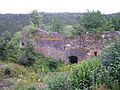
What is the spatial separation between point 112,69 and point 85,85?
2.96ft

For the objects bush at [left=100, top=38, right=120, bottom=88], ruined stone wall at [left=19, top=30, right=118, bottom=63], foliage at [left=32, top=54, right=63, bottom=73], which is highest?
bush at [left=100, top=38, right=120, bottom=88]

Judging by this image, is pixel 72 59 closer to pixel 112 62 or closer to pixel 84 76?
pixel 84 76

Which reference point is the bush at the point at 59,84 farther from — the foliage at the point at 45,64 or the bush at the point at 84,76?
the foliage at the point at 45,64

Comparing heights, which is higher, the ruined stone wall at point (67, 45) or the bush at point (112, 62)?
the bush at point (112, 62)

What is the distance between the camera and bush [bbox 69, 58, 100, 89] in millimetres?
10195

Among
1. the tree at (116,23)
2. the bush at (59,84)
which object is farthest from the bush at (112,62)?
the tree at (116,23)

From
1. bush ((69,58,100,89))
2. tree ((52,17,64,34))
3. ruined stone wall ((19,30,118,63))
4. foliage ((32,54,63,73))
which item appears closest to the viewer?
bush ((69,58,100,89))

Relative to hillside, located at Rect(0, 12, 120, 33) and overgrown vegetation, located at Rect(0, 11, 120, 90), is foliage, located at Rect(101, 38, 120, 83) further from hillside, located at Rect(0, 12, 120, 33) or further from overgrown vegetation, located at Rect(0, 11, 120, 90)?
hillside, located at Rect(0, 12, 120, 33)

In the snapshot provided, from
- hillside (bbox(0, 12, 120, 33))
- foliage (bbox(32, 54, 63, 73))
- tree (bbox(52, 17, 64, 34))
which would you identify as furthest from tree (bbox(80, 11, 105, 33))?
hillside (bbox(0, 12, 120, 33))

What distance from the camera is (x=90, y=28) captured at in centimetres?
2931

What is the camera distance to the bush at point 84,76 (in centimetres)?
1020

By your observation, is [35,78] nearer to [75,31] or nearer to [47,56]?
[47,56]

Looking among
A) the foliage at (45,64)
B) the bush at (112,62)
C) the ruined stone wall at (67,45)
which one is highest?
the bush at (112,62)

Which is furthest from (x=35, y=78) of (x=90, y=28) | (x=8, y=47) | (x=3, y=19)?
(x=3, y=19)
